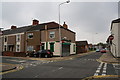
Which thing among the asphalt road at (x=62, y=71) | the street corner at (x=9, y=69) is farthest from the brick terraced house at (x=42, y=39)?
the street corner at (x=9, y=69)

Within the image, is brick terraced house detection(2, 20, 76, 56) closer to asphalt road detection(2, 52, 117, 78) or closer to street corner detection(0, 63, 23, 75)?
asphalt road detection(2, 52, 117, 78)

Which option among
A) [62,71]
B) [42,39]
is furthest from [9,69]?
[42,39]

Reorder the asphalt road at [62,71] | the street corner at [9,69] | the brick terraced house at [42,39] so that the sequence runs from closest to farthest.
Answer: the asphalt road at [62,71] < the street corner at [9,69] < the brick terraced house at [42,39]

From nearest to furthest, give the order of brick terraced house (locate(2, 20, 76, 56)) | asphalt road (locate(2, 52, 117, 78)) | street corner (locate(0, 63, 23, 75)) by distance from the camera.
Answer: asphalt road (locate(2, 52, 117, 78)) < street corner (locate(0, 63, 23, 75)) < brick terraced house (locate(2, 20, 76, 56))

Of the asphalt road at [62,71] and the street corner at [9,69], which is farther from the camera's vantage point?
the street corner at [9,69]

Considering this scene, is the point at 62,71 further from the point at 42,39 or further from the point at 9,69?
the point at 42,39

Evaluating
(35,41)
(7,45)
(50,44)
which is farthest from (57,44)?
(7,45)

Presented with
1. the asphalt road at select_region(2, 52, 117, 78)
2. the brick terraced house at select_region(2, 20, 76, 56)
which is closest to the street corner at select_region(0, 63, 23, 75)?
the asphalt road at select_region(2, 52, 117, 78)

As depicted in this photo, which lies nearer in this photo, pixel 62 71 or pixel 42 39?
pixel 62 71

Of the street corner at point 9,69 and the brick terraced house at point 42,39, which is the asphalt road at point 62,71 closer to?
the street corner at point 9,69

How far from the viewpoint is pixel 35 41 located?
30.0 meters

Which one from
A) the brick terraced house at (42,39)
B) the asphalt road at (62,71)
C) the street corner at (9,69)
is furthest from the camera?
the brick terraced house at (42,39)

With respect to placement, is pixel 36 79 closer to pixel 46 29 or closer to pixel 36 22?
pixel 46 29

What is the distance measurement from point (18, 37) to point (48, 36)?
409 inches
